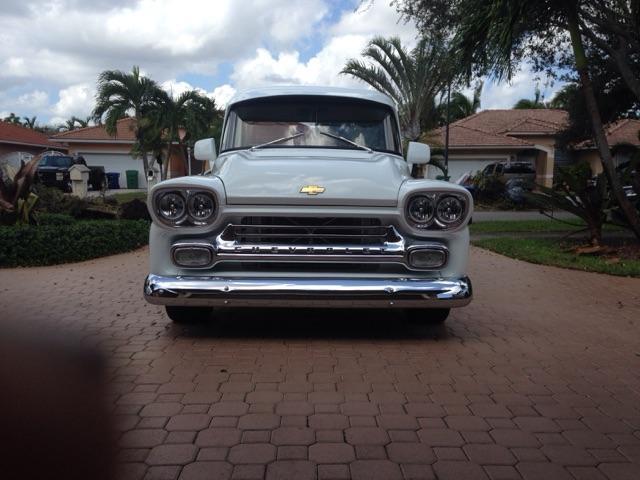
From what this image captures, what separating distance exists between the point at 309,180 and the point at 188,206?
0.90m

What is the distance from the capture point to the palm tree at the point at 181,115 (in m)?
23.2

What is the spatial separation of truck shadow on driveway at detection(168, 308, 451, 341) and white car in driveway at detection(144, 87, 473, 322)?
730mm

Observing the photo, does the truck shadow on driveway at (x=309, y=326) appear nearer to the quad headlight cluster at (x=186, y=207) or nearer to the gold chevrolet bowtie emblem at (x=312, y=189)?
the quad headlight cluster at (x=186, y=207)

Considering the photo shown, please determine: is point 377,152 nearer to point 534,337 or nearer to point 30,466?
point 534,337

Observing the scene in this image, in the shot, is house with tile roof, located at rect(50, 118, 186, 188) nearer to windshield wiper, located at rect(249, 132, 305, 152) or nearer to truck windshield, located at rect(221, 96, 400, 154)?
truck windshield, located at rect(221, 96, 400, 154)

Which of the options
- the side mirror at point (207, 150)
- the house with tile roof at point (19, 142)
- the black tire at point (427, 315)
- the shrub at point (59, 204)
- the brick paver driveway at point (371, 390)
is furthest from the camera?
the house with tile roof at point (19, 142)

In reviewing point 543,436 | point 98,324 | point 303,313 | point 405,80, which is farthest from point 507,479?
point 405,80

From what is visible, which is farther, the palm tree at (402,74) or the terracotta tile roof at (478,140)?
the terracotta tile roof at (478,140)

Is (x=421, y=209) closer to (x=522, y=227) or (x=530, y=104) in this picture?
(x=522, y=227)

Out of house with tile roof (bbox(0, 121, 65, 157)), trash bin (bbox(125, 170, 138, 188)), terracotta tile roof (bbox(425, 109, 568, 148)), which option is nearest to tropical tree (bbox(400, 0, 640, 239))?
terracotta tile roof (bbox(425, 109, 568, 148))

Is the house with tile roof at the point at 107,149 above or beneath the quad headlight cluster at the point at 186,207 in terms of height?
above

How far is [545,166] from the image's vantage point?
3050 centimetres

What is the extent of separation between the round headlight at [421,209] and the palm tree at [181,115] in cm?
1999

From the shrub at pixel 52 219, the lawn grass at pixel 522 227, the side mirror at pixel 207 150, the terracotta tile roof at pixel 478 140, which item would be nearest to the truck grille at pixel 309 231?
the side mirror at pixel 207 150
